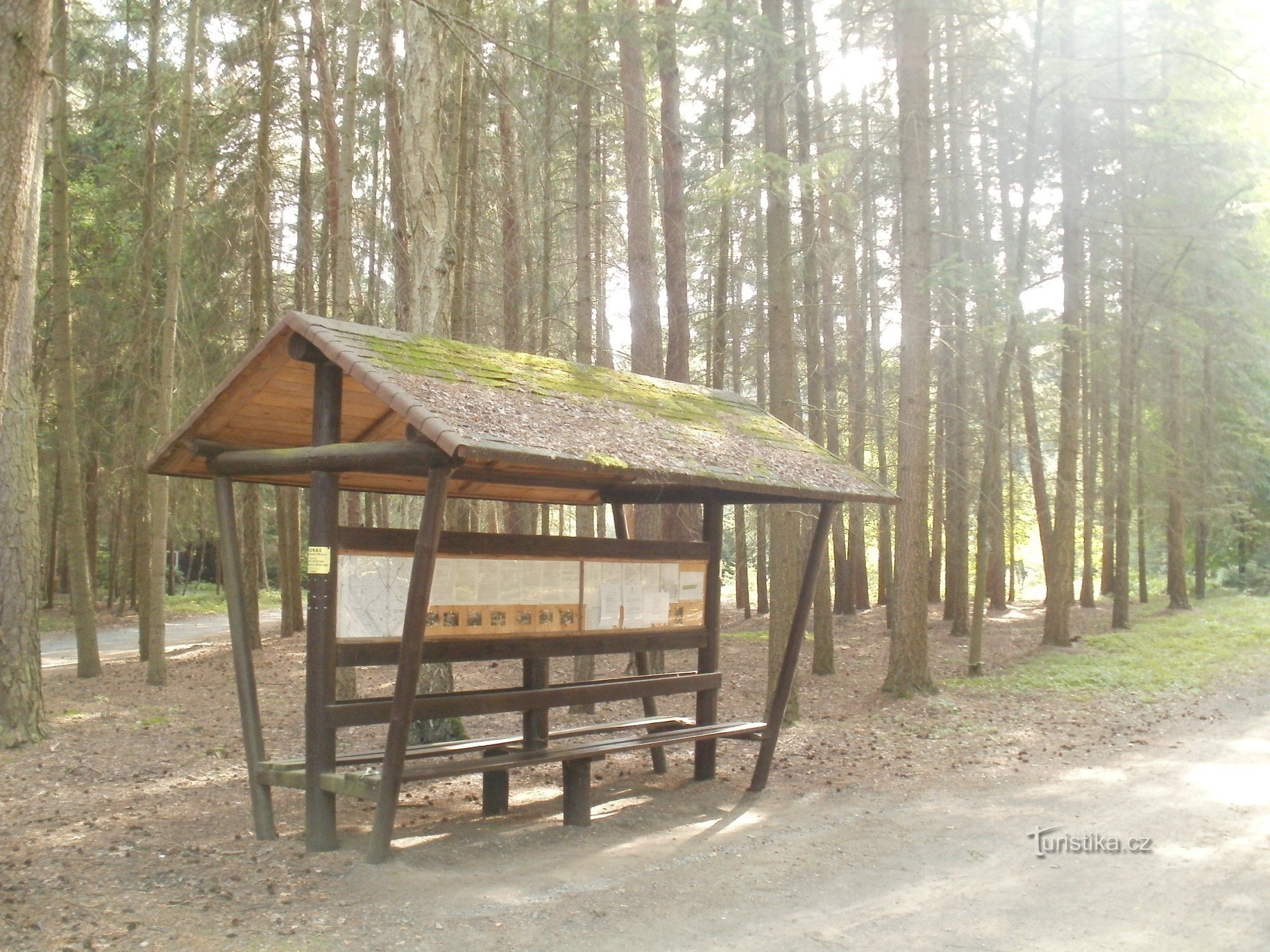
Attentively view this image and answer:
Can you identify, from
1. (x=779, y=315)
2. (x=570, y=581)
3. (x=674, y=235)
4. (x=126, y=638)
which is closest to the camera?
(x=570, y=581)

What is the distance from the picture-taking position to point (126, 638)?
2336 centimetres

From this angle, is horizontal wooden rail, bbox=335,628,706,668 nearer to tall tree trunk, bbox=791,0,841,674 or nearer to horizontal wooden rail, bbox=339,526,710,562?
horizontal wooden rail, bbox=339,526,710,562

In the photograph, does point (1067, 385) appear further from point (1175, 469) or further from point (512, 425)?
point (512, 425)

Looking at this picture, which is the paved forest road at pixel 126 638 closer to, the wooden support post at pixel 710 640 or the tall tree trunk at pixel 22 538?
the tall tree trunk at pixel 22 538

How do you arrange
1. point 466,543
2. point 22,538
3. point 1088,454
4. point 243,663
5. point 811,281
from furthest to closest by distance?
point 1088,454, point 811,281, point 22,538, point 243,663, point 466,543

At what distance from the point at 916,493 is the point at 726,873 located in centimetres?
826

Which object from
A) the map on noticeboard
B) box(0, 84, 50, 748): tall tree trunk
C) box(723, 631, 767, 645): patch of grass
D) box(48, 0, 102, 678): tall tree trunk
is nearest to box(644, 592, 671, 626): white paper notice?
the map on noticeboard

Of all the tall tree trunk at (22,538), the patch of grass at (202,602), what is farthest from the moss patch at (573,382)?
the patch of grass at (202,602)

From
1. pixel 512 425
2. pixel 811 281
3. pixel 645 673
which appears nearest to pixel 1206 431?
pixel 811 281

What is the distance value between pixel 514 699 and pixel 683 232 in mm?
9497

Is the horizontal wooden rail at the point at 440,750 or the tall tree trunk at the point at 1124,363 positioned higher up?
the tall tree trunk at the point at 1124,363

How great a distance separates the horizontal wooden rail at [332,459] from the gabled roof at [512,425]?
0.38 feet

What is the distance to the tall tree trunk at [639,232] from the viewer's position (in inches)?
539

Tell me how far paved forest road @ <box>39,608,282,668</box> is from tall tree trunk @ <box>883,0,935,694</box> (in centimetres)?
1081
